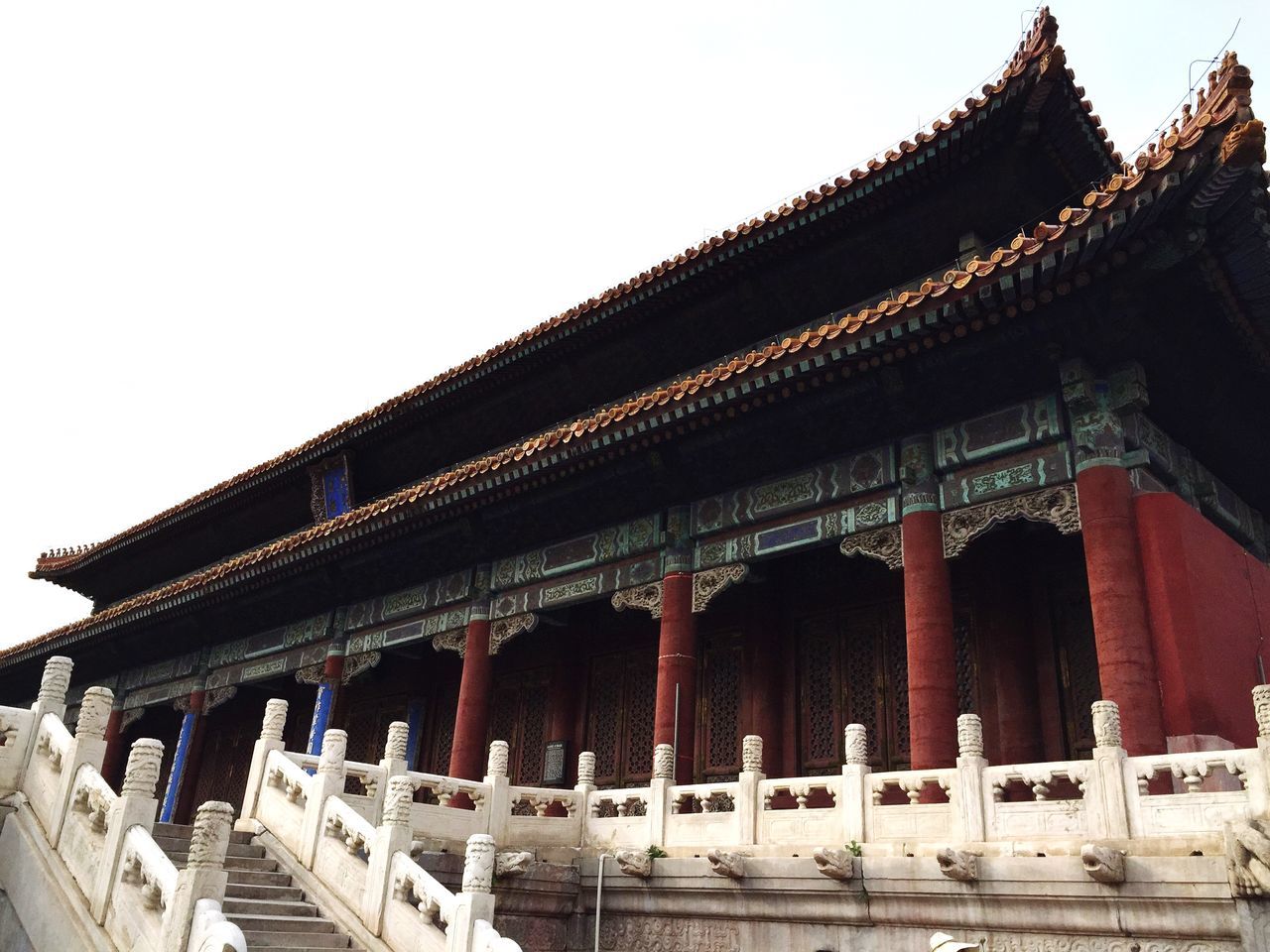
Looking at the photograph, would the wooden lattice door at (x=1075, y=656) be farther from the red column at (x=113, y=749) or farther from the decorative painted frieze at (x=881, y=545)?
the red column at (x=113, y=749)

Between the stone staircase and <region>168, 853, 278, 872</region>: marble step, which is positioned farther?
<region>168, 853, 278, 872</region>: marble step

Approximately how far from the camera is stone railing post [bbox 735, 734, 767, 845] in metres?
9.80

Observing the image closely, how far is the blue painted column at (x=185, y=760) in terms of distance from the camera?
2056 centimetres

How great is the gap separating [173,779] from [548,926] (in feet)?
43.4

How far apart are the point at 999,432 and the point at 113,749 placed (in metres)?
21.3

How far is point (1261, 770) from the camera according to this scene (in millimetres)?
7062

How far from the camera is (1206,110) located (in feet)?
26.5

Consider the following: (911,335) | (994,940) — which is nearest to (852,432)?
(911,335)

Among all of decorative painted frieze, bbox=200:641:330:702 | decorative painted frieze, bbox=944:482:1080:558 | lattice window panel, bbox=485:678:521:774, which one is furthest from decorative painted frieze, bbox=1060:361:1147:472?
decorative painted frieze, bbox=200:641:330:702

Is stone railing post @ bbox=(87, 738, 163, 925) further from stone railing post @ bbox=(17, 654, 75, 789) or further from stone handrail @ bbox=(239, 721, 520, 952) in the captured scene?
stone railing post @ bbox=(17, 654, 75, 789)

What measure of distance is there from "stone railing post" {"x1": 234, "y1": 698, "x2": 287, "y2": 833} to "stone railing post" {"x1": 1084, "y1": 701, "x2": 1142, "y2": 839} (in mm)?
7606

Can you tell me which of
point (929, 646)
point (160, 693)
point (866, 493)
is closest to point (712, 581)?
point (866, 493)

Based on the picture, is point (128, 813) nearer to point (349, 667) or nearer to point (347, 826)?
point (347, 826)

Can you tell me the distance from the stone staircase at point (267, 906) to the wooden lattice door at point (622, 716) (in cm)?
614
